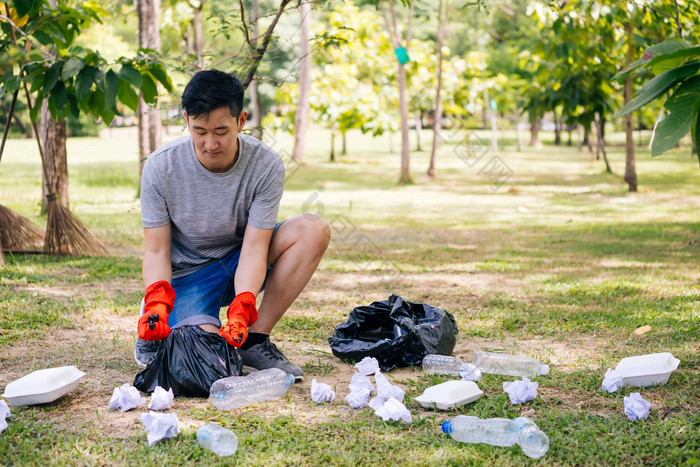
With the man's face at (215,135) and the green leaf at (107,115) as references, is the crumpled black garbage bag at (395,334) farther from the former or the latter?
the green leaf at (107,115)

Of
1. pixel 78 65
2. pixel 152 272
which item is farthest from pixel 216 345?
pixel 78 65

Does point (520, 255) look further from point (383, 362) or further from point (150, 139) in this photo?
point (150, 139)

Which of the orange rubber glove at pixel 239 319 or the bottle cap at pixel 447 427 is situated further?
the orange rubber glove at pixel 239 319

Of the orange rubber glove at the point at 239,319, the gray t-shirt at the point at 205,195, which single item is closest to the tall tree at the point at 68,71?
the gray t-shirt at the point at 205,195

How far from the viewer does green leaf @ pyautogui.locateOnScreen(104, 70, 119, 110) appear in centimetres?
361

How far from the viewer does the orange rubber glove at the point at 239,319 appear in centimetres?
253

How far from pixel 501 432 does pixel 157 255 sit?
150 centimetres

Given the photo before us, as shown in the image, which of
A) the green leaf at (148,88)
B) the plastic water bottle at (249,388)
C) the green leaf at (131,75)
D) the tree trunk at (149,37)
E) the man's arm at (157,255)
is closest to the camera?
the plastic water bottle at (249,388)

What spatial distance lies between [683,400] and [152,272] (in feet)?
6.75

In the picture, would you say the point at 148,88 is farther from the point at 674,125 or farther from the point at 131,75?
the point at 674,125

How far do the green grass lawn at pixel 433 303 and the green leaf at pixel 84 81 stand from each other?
96 centimetres

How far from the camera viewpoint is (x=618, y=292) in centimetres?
415

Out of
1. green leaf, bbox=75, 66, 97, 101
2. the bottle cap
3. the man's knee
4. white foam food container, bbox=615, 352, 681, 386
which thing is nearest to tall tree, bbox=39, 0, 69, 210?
green leaf, bbox=75, 66, 97, 101

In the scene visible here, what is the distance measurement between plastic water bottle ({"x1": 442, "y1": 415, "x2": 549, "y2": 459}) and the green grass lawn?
4 centimetres
